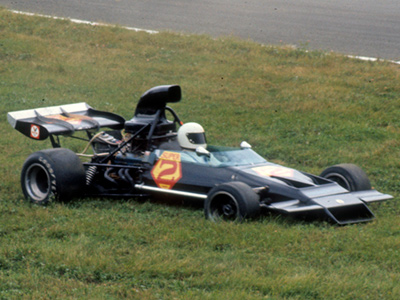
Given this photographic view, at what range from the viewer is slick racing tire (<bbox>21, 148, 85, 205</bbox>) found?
8695 millimetres

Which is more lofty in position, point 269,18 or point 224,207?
point 269,18

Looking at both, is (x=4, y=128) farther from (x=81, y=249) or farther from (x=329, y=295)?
(x=329, y=295)

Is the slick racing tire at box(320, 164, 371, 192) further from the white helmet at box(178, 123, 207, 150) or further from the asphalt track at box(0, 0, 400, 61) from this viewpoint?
the asphalt track at box(0, 0, 400, 61)

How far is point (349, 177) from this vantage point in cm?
880

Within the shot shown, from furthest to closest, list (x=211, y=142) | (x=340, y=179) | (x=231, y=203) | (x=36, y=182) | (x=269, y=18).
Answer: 1. (x=269, y=18)
2. (x=211, y=142)
3. (x=36, y=182)
4. (x=340, y=179)
5. (x=231, y=203)

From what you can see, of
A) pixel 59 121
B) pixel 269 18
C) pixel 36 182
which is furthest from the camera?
pixel 269 18

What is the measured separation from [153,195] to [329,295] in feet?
12.1

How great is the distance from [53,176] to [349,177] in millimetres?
3993

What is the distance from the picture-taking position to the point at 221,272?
Result: 6.17 metres

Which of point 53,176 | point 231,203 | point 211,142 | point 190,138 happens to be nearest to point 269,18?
point 211,142

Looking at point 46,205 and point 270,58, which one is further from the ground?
point 270,58

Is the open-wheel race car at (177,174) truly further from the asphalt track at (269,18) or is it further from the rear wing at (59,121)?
the asphalt track at (269,18)

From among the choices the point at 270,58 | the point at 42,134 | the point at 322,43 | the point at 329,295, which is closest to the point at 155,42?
the point at 270,58

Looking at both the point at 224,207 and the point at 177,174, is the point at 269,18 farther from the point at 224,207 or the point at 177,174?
the point at 224,207
